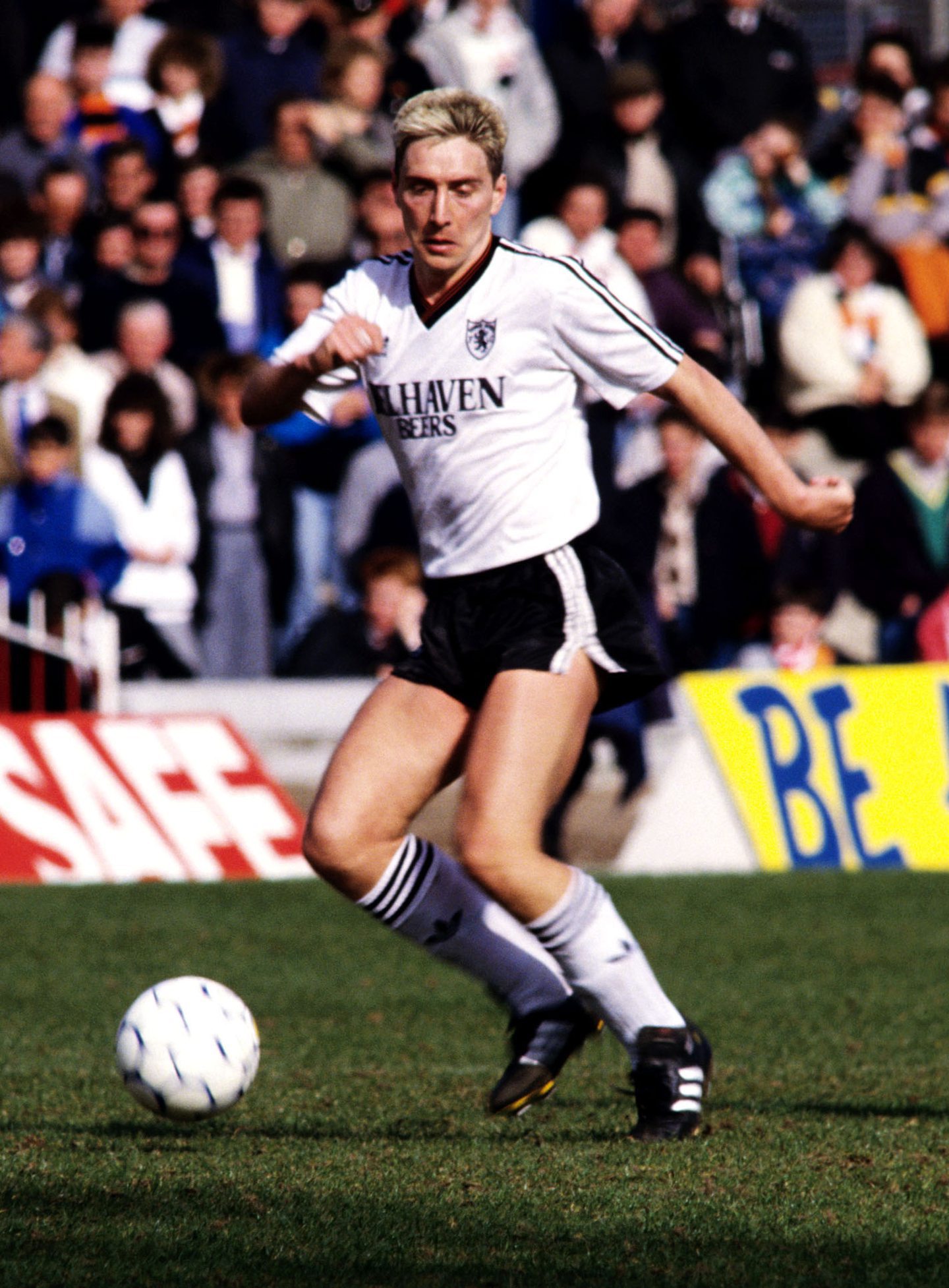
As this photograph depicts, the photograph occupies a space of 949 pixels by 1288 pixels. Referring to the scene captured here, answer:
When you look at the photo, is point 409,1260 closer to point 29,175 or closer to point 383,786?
point 383,786

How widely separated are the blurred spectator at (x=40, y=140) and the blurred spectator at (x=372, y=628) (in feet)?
11.6

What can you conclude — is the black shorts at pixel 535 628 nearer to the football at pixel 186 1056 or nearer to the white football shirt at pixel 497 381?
the white football shirt at pixel 497 381

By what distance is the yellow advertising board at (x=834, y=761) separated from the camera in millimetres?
10992

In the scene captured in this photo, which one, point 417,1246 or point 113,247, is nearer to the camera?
point 417,1246

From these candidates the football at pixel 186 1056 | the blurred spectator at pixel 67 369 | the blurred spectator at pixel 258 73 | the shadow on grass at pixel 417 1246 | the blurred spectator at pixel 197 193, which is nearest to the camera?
the shadow on grass at pixel 417 1246

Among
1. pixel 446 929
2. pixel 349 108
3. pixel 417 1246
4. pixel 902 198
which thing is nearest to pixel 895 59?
pixel 902 198

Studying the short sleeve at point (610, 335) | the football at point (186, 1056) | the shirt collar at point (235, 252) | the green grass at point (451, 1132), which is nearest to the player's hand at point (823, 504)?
the short sleeve at point (610, 335)

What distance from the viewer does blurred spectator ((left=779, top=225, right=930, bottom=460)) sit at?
13.0 meters

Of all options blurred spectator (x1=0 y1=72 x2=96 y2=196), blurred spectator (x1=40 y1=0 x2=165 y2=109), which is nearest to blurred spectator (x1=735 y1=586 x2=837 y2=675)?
blurred spectator (x1=0 y1=72 x2=96 y2=196)

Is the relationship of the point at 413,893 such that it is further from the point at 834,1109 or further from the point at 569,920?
the point at 834,1109

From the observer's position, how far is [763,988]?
25.1 ft

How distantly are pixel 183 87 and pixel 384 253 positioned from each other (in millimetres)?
3978

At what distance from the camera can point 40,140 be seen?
13.1 m

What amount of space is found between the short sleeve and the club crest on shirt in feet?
0.47
